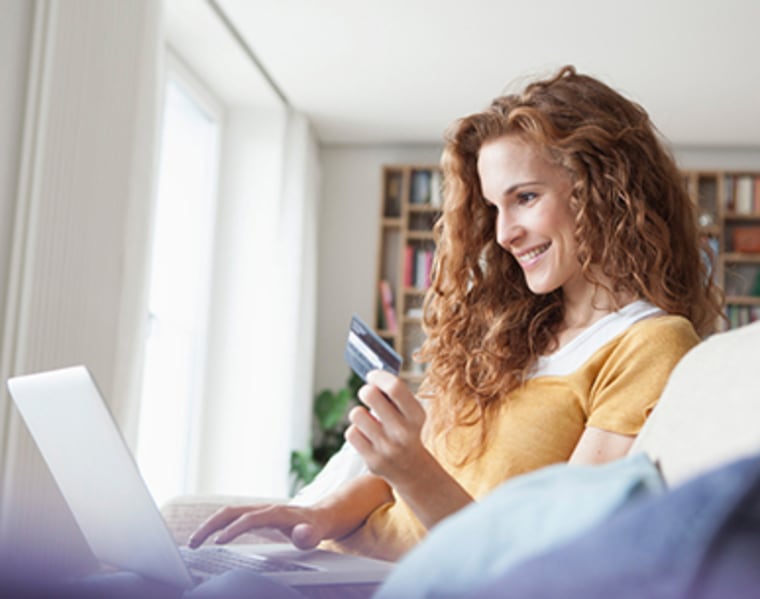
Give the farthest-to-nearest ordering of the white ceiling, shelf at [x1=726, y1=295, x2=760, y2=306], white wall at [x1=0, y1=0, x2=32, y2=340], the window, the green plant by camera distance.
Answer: shelf at [x1=726, y1=295, x2=760, y2=306] < the green plant < the window < the white ceiling < white wall at [x1=0, y1=0, x2=32, y2=340]

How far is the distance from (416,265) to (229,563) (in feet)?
16.4

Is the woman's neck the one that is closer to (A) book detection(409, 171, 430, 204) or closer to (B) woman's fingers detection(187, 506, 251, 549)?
(B) woman's fingers detection(187, 506, 251, 549)

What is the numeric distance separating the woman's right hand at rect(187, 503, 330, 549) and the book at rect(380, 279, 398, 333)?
4.60 meters

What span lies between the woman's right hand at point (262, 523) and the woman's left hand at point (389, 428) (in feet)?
0.96

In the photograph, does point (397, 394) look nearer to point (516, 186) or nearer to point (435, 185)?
point (516, 186)

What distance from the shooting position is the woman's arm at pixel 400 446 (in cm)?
96

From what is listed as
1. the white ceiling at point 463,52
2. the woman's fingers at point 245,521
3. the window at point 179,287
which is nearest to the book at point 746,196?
the white ceiling at point 463,52

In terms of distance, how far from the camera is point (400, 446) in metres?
1.00

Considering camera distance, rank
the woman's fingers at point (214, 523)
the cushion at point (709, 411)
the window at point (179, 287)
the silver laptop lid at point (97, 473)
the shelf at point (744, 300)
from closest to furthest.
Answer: the cushion at point (709, 411), the silver laptop lid at point (97, 473), the woman's fingers at point (214, 523), the window at point (179, 287), the shelf at point (744, 300)

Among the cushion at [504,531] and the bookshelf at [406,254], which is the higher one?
the bookshelf at [406,254]

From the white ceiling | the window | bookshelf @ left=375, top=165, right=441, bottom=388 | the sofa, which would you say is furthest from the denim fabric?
bookshelf @ left=375, top=165, right=441, bottom=388

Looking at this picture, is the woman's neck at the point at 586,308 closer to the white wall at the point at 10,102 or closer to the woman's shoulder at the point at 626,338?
the woman's shoulder at the point at 626,338

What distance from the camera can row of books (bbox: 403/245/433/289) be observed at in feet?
19.9

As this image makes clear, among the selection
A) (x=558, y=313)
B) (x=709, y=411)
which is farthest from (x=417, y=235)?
(x=709, y=411)
